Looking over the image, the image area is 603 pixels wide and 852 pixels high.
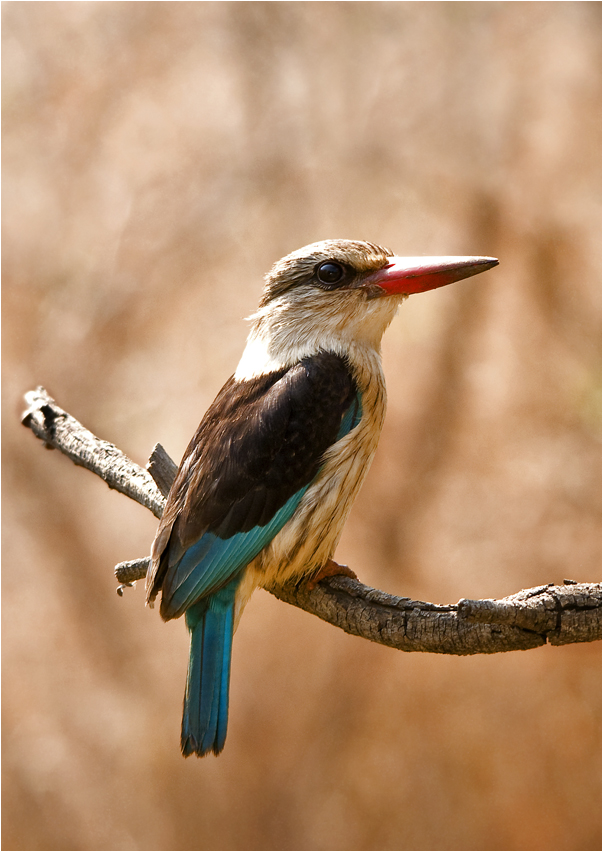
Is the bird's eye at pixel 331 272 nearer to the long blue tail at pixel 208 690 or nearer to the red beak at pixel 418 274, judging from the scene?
the red beak at pixel 418 274

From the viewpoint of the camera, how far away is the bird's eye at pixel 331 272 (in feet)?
8.38

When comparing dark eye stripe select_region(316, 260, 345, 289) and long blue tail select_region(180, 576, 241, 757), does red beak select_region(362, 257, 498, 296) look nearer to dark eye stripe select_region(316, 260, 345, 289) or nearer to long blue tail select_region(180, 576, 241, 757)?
dark eye stripe select_region(316, 260, 345, 289)

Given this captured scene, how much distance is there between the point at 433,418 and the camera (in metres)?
4.68

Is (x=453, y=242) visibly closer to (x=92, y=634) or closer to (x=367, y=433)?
(x=367, y=433)

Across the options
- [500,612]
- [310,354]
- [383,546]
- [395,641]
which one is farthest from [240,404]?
[383,546]

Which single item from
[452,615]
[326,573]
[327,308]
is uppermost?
[327,308]

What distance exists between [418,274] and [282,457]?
68cm

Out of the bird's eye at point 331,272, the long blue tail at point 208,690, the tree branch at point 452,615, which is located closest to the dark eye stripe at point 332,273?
the bird's eye at point 331,272

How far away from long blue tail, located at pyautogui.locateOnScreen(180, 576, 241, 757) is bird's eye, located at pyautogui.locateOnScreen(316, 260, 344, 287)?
1.04 m

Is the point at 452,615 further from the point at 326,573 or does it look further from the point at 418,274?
the point at 418,274

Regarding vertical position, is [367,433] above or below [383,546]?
below

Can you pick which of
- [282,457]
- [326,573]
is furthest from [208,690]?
[282,457]

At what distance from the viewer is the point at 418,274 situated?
8.12ft

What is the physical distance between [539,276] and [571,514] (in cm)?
131
